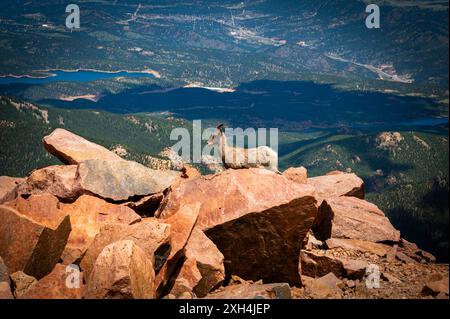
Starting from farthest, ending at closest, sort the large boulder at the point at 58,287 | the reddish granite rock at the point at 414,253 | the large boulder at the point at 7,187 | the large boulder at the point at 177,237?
1. the reddish granite rock at the point at 414,253
2. the large boulder at the point at 7,187
3. the large boulder at the point at 177,237
4. the large boulder at the point at 58,287

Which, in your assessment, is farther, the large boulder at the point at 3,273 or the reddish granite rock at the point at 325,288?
the reddish granite rock at the point at 325,288

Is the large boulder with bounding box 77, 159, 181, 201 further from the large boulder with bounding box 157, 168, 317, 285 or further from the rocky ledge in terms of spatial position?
the large boulder with bounding box 157, 168, 317, 285

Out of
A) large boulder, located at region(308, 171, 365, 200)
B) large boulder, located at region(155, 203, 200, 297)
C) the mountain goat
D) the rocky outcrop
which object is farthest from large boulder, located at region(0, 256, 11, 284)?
large boulder, located at region(308, 171, 365, 200)

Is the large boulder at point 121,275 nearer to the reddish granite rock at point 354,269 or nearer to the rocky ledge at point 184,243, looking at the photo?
the rocky ledge at point 184,243

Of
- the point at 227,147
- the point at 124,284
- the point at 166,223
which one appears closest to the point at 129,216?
the point at 166,223

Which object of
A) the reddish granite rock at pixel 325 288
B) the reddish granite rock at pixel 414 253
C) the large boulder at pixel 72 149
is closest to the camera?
the reddish granite rock at pixel 325 288

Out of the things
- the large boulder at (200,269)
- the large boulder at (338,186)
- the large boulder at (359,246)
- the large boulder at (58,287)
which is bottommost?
the large boulder at (359,246)

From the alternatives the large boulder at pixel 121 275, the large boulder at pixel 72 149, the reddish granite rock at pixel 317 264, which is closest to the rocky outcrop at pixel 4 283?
the large boulder at pixel 121 275
